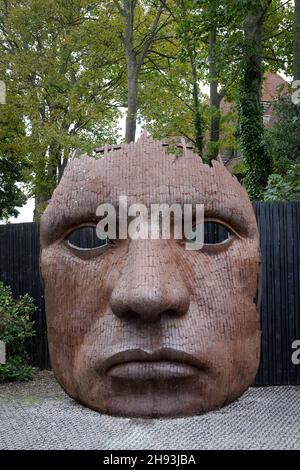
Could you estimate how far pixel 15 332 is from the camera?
920cm

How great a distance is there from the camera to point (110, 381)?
3.40m

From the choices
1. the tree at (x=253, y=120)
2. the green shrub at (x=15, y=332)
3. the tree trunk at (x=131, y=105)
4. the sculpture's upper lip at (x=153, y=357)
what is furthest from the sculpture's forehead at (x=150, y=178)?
the tree at (x=253, y=120)

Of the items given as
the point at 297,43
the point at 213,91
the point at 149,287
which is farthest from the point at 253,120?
the point at 149,287

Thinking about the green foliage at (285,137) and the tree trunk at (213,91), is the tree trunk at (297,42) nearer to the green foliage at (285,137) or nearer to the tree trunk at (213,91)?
the green foliage at (285,137)

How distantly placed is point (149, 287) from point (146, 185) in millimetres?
685

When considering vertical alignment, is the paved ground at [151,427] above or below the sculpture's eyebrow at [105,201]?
below

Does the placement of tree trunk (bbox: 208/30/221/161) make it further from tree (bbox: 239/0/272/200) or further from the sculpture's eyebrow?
the sculpture's eyebrow

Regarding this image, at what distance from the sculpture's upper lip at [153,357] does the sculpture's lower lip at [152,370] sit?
17 millimetres

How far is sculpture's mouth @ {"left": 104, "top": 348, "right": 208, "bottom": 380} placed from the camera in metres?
3.26

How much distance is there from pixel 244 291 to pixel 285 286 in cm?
498

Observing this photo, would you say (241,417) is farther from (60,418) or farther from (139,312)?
(139,312)

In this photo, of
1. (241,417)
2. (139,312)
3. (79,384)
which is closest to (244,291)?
(139,312)

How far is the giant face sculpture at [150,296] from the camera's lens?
3295 millimetres

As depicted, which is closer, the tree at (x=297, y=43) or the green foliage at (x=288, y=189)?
the green foliage at (x=288, y=189)
